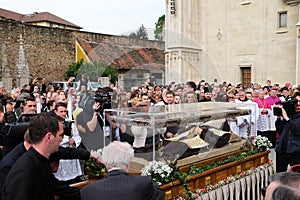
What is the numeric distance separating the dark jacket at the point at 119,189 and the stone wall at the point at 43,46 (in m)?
25.7

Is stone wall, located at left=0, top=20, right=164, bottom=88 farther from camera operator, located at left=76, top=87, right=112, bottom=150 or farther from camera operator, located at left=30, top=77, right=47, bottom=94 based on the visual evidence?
camera operator, located at left=76, top=87, right=112, bottom=150

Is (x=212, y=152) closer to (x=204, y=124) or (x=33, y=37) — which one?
(x=204, y=124)

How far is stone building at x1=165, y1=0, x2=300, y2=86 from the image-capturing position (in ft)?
57.4

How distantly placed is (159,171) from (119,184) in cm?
147

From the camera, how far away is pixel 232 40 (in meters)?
19.5

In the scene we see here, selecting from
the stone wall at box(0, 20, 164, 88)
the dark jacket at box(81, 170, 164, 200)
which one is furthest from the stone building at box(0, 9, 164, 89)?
the dark jacket at box(81, 170, 164, 200)

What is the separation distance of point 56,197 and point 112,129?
222 centimetres

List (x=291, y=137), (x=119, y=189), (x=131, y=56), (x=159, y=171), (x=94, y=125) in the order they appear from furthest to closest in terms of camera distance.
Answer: (x=131, y=56) → (x=291, y=137) → (x=94, y=125) → (x=159, y=171) → (x=119, y=189)

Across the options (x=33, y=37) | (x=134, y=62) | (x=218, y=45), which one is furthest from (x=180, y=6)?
(x=33, y=37)

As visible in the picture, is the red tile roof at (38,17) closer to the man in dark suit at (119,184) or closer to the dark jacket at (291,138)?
the dark jacket at (291,138)

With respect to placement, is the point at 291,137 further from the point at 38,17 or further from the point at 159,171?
the point at 38,17

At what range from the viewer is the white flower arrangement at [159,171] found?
4.07 metres

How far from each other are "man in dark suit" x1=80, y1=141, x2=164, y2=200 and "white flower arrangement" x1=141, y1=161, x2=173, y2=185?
45.3 inches

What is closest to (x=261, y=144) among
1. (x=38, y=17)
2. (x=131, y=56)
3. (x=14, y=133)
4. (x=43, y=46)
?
(x=14, y=133)
